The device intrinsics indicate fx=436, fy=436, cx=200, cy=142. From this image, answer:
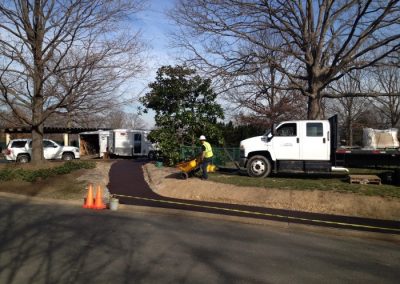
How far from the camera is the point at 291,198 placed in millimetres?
12898

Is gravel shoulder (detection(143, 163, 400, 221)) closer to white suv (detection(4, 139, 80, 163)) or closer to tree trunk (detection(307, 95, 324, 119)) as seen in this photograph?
tree trunk (detection(307, 95, 324, 119))

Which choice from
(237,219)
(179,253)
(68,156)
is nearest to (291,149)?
(237,219)

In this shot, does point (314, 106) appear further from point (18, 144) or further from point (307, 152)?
point (18, 144)

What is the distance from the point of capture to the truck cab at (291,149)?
623 inches

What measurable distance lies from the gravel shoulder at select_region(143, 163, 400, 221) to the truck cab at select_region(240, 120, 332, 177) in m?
2.21

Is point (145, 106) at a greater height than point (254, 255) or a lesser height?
greater

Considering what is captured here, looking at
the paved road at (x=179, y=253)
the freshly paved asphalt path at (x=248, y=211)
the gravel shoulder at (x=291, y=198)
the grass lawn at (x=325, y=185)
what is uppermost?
the grass lawn at (x=325, y=185)

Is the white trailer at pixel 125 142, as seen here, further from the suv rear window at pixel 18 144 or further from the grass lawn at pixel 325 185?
the grass lawn at pixel 325 185

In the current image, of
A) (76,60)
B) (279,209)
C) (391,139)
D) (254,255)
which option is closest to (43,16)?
(76,60)

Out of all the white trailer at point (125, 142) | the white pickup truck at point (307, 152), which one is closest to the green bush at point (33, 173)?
the white pickup truck at point (307, 152)

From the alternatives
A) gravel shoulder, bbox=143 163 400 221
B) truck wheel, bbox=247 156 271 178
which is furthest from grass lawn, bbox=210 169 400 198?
truck wheel, bbox=247 156 271 178

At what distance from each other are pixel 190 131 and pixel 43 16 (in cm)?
995

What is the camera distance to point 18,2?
20750mm

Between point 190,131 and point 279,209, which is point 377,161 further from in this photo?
point 190,131
